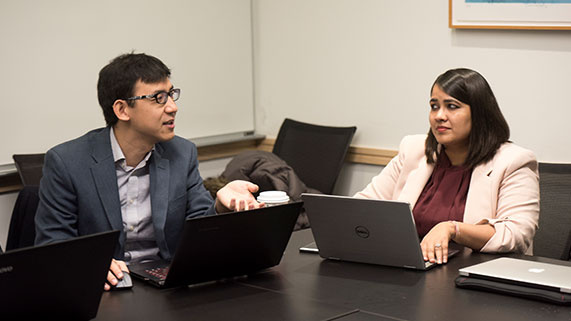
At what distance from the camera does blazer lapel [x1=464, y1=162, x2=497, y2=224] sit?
2.75m

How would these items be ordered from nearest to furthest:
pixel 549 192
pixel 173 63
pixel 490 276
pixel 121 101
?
pixel 490 276
pixel 121 101
pixel 549 192
pixel 173 63

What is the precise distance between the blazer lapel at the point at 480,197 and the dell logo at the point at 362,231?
63 cm

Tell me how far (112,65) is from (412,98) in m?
1.99

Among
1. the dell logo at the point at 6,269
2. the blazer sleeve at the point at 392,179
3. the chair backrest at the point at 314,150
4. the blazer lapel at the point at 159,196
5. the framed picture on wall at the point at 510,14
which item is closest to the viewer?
the dell logo at the point at 6,269

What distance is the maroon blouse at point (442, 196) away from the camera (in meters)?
2.86

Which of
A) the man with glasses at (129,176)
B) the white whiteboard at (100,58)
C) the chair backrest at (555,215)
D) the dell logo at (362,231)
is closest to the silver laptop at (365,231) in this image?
the dell logo at (362,231)

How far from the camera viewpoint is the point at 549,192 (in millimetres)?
3252

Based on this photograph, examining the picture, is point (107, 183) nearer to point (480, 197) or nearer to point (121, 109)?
point (121, 109)

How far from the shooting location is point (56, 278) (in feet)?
5.63

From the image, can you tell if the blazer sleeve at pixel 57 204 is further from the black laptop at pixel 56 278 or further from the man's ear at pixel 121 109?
the black laptop at pixel 56 278

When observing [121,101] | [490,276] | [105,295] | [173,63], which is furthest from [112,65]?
[173,63]

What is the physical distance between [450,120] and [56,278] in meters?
1.69

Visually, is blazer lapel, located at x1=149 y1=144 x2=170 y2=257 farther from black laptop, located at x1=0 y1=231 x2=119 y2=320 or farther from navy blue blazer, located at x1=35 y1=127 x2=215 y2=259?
black laptop, located at x1=0 y1=231 x2=119 y2=320

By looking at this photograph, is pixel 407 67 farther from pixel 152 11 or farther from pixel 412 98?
pixel 152 11
